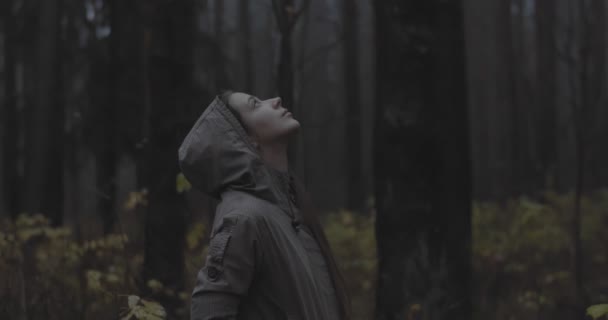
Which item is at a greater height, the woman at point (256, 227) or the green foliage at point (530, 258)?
the woman at point (256, 227)

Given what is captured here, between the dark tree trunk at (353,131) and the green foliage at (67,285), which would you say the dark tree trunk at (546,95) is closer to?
the dark tree trunk at (353,131)

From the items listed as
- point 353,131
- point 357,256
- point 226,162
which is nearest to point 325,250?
point 226,162

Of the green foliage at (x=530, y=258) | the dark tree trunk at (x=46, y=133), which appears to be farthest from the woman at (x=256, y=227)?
the dark tree trunk at (x=46, y=133)

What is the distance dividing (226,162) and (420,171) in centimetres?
274

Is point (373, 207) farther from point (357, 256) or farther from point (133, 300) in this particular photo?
point (133, 300)

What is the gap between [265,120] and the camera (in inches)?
113

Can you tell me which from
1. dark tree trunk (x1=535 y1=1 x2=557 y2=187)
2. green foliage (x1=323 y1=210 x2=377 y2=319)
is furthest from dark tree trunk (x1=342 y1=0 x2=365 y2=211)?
green foliage (x1=323 y1=210 x2=377 y2=319)

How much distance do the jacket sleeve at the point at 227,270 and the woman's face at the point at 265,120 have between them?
0.36 m

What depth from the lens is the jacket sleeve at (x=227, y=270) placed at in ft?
8.43

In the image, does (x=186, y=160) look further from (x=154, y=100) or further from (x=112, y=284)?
(x=154, y=100)

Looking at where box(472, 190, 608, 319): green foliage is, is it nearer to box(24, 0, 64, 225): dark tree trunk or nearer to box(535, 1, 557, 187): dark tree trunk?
box(535, 1, 557, 187): dark tree trunk

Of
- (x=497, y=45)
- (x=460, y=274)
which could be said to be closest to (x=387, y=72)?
(x=460, y=274)

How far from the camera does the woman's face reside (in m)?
2.85

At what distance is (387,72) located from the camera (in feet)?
18.0
